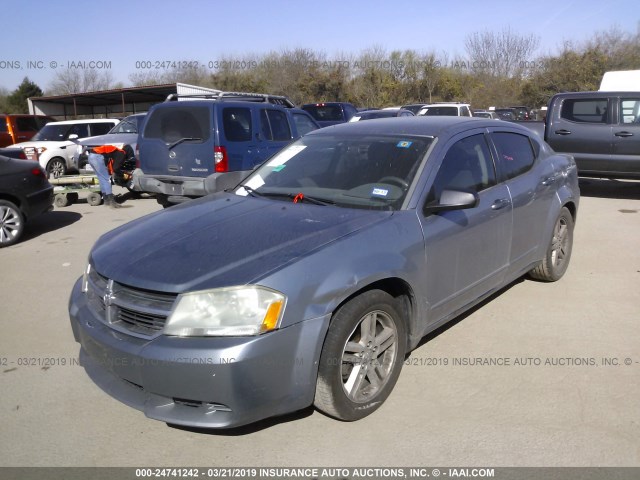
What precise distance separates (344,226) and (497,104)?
134 feet

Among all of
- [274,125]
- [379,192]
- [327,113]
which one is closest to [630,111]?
[274,125]

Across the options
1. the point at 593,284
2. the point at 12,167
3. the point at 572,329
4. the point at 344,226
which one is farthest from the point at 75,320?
the point at 12,167

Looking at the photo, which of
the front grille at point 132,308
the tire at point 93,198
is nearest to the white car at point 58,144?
the tire at point 93,198

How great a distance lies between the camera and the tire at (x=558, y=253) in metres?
5.45

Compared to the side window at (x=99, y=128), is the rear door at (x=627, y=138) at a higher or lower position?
lower

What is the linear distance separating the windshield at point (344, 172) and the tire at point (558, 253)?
2186mm

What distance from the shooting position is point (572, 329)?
457cm

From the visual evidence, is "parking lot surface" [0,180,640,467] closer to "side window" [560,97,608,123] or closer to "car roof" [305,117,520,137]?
"car roof" [305,117,520,137]

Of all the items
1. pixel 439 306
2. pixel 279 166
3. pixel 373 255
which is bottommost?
pixel 439 306

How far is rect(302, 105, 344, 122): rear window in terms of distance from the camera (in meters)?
19.3

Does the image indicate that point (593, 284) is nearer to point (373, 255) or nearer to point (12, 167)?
point (373, 255)

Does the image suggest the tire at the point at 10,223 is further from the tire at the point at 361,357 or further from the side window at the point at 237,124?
the tire at the point at 361,357

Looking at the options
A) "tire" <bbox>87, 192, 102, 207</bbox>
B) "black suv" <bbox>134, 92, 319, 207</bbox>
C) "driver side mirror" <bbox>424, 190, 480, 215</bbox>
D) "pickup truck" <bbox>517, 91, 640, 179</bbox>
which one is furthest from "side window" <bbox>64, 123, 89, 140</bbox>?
"driver side mirror" <bbox>424, 190, 480, 215</bbox>

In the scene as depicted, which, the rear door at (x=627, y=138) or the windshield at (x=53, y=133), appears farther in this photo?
the windshield at (x=53, y=133)
